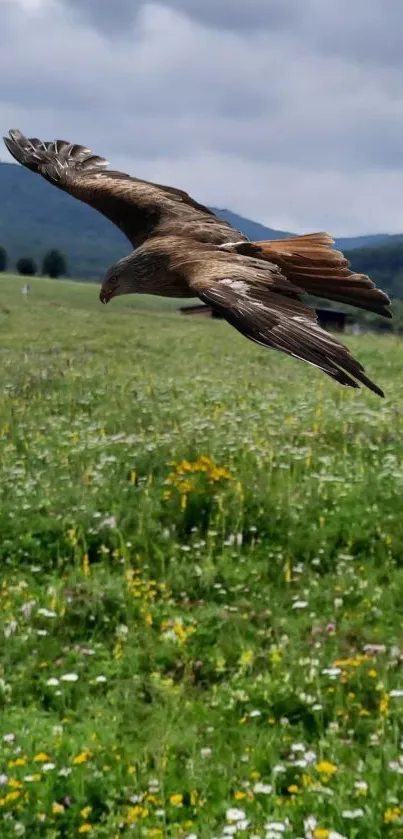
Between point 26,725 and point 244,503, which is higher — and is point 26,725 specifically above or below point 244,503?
below

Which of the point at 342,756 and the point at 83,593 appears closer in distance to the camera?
the point at 342,756

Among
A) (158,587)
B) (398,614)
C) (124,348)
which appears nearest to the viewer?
(398,614)

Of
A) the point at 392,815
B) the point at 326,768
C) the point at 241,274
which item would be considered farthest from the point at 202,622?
the point at 241,274

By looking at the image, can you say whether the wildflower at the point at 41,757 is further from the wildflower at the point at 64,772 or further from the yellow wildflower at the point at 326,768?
the yellow wildflower at the point at 326,768

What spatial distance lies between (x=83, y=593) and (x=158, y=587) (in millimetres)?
563

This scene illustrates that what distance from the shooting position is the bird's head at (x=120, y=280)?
112 inches

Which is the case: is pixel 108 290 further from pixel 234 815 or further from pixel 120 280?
pixel 234 815

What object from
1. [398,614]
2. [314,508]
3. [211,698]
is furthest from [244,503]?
[211,698]

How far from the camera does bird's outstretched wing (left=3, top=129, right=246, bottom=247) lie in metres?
3.52

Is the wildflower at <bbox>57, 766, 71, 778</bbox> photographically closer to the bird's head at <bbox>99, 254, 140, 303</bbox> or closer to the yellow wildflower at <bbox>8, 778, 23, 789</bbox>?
the yellow wildflower at <bbox>8, 778, 23, 789</bbox>

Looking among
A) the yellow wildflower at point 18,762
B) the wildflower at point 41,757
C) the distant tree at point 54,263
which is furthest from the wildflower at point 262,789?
the distant tree at point 54,263

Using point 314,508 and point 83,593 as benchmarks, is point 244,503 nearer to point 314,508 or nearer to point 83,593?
point 314,508

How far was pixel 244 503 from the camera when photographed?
845cm

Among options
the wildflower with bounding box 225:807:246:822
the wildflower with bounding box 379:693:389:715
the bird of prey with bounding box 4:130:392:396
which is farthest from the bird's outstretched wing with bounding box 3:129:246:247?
the wildflower with bounding box 379:693:389:715
